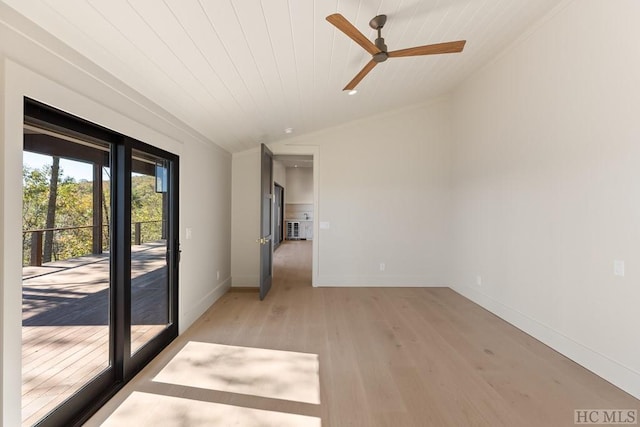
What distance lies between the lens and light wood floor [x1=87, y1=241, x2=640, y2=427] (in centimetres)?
178

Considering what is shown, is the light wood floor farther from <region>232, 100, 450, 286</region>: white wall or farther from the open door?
<region>232, 100, 450, 286</region>: white wall

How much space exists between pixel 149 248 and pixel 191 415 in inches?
57.9

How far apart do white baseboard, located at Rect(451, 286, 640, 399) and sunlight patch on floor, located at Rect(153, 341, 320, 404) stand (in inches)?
90.8

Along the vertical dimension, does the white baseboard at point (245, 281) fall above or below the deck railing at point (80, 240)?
below

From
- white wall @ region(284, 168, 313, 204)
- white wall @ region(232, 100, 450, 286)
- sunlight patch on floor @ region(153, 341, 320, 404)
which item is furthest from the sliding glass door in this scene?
white wall @ region(284, 168, 313, 204)

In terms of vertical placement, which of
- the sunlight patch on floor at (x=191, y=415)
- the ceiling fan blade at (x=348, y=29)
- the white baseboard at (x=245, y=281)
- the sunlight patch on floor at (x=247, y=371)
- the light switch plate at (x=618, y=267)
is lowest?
the sunlight patch on floor at (x=191, y=415)

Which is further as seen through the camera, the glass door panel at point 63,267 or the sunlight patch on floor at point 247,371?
the sunlight patch on floor at point 247,371

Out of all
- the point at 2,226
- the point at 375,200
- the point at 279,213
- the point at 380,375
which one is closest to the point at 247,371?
the point at 380,375

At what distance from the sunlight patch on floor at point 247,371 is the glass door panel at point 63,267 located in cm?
57

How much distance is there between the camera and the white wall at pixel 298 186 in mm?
11094

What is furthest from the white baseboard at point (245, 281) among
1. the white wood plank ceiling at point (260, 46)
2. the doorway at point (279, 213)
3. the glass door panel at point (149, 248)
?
the doorway at point (279, 213)

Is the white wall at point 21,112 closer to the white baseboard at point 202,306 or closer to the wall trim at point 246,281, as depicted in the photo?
the white baseboard at point 202,306

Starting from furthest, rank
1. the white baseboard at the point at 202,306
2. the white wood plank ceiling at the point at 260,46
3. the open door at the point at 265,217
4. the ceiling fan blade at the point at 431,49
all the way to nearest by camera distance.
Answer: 1. the open door at the point at 265,217
2. the white baseboard at the point at 202,306
3. the ceiling fan blade at the point at 431,49
4. the white wood plank ceiling at the point at 260,46

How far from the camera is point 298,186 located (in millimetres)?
11141
